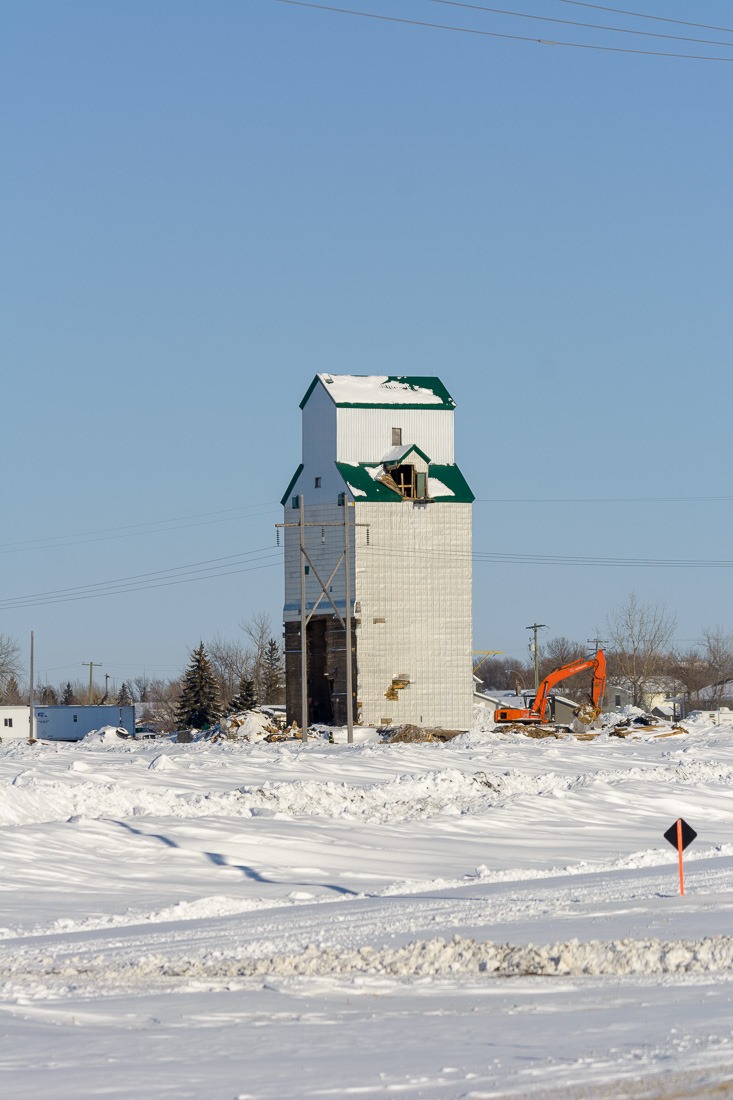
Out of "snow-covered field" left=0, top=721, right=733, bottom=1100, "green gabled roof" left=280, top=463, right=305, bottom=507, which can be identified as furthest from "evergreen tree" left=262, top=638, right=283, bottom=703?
"snow-covered field" left=0, top=721, right=733, bottom=1100

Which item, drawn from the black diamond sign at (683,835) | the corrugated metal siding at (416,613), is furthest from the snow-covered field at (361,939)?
the corrugated metal siding at (416,613)

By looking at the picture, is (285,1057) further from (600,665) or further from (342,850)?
(600,665)

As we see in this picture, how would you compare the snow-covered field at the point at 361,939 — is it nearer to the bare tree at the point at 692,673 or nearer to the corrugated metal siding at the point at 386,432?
the corrugated metal siding at the point at 386,432

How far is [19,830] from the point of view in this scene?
918 inches

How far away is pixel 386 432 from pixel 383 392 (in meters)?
2.00

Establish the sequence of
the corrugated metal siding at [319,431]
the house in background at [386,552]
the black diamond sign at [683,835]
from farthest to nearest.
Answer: the corrugated metal siding at [319,431]
the house in background at [386,552]
the black diamond sign at [683,835]

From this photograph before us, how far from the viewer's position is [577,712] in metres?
62.4

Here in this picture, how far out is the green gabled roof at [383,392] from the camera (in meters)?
62.1

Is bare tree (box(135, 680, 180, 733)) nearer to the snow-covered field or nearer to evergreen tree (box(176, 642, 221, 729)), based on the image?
evergreen tree (box(176, 642, 221, 729))

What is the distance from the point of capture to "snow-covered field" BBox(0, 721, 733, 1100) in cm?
855

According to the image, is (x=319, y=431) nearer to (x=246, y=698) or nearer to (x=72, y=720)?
(x=246, y=698)

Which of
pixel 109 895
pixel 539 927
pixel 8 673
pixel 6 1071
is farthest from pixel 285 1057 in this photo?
pixel 8 673

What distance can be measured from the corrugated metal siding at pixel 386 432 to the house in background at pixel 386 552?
1.7 inches

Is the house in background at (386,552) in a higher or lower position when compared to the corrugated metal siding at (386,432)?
lower
